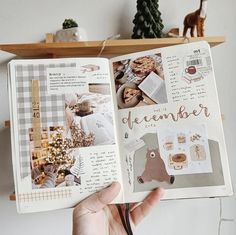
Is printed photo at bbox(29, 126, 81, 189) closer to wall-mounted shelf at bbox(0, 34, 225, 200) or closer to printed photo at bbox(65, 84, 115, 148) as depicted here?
printed photo at bbox(65, 84, 115, 148)

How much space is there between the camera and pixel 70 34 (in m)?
0.79

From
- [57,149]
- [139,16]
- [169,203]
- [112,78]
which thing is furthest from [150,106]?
[169,203]

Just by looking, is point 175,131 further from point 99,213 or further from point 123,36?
point 123,36

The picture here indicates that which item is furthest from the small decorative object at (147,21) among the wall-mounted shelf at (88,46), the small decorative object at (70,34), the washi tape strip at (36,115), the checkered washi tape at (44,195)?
the checkered washi tape at (44,195)

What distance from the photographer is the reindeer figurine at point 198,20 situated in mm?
801

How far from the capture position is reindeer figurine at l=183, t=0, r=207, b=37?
2.63ft

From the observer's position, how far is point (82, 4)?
92 centimetres

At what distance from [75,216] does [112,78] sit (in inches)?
12.2

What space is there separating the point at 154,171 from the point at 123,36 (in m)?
0.50

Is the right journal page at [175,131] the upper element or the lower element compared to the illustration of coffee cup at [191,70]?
lower

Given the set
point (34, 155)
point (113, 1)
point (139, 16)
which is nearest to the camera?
point (34, 155)

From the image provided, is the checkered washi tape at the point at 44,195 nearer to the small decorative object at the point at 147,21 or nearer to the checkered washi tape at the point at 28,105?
the checkered washi tape at the point at 28,105

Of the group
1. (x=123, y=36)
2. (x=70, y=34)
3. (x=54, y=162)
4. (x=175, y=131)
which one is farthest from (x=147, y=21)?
(x=54, y=162)

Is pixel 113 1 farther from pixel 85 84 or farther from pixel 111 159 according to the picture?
pixel 111 159
